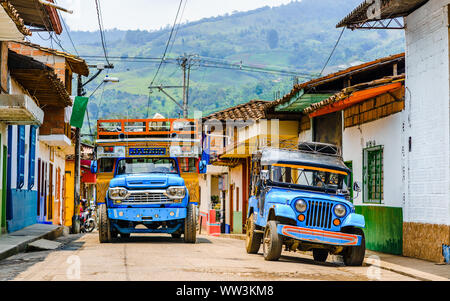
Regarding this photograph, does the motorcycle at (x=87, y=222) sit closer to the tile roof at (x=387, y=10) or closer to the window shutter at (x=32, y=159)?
the window shutter at (x=32, y=159)

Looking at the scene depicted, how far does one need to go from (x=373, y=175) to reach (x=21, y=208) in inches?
423

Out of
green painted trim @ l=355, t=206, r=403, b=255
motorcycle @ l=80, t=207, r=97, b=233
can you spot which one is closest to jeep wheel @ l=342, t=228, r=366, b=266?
green painted trim @ l=355, t=206, r=403, b=255

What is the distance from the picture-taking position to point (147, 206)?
56.4 ft

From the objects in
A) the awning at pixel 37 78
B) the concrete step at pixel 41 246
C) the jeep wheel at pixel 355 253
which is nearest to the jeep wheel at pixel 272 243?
the jeep wheel at pixel 355 253

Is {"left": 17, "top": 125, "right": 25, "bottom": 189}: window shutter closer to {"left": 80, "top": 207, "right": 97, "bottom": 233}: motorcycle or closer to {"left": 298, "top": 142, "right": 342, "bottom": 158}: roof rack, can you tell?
{"left": 298, "top": 142, "right": 342, "bottom": 158}: roof rack

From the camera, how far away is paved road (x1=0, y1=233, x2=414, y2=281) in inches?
392

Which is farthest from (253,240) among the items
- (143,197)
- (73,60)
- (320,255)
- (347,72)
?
(73,60)

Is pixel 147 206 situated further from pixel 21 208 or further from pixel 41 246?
pixel 21 208

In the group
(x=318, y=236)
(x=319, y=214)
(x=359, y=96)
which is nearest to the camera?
(x=318, y=236)
